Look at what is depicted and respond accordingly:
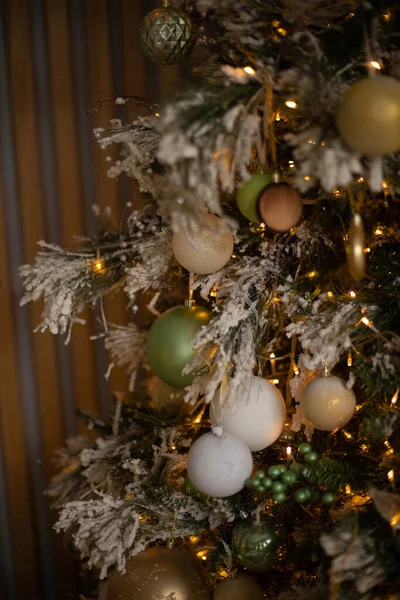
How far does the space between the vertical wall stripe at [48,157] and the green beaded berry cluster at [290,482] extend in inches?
28.5

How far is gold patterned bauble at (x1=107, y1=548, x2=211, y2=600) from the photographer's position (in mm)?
697

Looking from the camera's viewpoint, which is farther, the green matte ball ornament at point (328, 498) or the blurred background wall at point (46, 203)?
the blurred background wall at point (46, 203)

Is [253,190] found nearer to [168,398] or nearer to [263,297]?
[263,297]

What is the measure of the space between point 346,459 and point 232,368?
189 millimetres

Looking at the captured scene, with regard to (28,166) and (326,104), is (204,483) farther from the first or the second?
(28,166)

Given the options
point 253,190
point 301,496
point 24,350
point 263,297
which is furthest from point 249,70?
point 24,350

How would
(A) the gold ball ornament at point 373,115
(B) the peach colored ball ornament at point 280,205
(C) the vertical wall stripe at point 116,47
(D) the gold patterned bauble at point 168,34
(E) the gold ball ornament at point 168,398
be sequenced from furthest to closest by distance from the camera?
(C) the vertical wall stripe at point 116,47, (E) the gold ball ornament at point 168,398, (D) the gold patterned bauble at point 168,34, (B) the peach colored ball ornament at point 280,205, (A) the gold ball ornament at point 373,115

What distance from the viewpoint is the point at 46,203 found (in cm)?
124

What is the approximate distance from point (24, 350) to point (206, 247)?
0.74 metres

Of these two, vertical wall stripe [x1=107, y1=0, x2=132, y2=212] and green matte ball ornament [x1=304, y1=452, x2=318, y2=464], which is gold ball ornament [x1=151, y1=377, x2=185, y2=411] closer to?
green matte ball ornament [x1=304, y1=452, x2=318, y2=464]

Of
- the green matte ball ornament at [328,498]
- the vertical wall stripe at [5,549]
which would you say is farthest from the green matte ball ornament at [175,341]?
the vertical wall stripe at [5,549]

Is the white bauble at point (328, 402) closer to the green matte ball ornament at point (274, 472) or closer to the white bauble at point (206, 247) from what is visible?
the green matte ball ornament at point (274, 472)

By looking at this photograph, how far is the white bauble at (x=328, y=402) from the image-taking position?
645 millimetres

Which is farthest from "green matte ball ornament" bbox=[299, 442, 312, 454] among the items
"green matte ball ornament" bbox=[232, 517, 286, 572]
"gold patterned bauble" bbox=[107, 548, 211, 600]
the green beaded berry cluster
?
"gold patterned bauble" bbox=[107, 548, 211, 600]
